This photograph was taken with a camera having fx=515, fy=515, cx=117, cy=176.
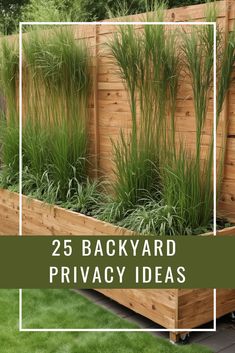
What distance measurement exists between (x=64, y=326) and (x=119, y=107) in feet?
6.25

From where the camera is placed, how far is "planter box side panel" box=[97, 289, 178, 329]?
9.61 feet

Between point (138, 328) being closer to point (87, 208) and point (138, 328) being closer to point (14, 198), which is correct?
point (87, 208)

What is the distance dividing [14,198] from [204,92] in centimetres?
220

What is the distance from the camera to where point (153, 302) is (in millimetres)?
3072

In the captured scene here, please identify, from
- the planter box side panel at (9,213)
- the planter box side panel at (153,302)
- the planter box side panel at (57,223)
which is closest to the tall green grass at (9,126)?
the planter box side panel at (9,213)

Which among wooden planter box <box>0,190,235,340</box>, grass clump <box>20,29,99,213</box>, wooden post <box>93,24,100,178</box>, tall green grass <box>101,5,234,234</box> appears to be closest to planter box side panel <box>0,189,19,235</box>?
Answer: grass clump <box>20,29,99,213</box>

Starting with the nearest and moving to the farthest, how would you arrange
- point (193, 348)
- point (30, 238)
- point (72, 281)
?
point (193, 348)
point (72, 281)
point (30, 238)

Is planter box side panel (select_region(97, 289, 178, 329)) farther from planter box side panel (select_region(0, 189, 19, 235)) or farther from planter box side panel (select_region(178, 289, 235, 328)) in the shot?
planter box side panel (select_region(0, 189, 19, 235))

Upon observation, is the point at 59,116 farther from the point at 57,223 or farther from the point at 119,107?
the point at 57,223

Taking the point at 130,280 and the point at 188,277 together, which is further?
the point at 130,280

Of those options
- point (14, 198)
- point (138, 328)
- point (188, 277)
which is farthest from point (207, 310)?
point (14, 198)

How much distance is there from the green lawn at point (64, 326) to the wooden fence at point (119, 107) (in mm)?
1061

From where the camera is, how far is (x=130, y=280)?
10.6 ft

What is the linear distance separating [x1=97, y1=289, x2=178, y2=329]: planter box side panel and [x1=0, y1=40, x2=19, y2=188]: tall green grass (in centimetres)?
211
